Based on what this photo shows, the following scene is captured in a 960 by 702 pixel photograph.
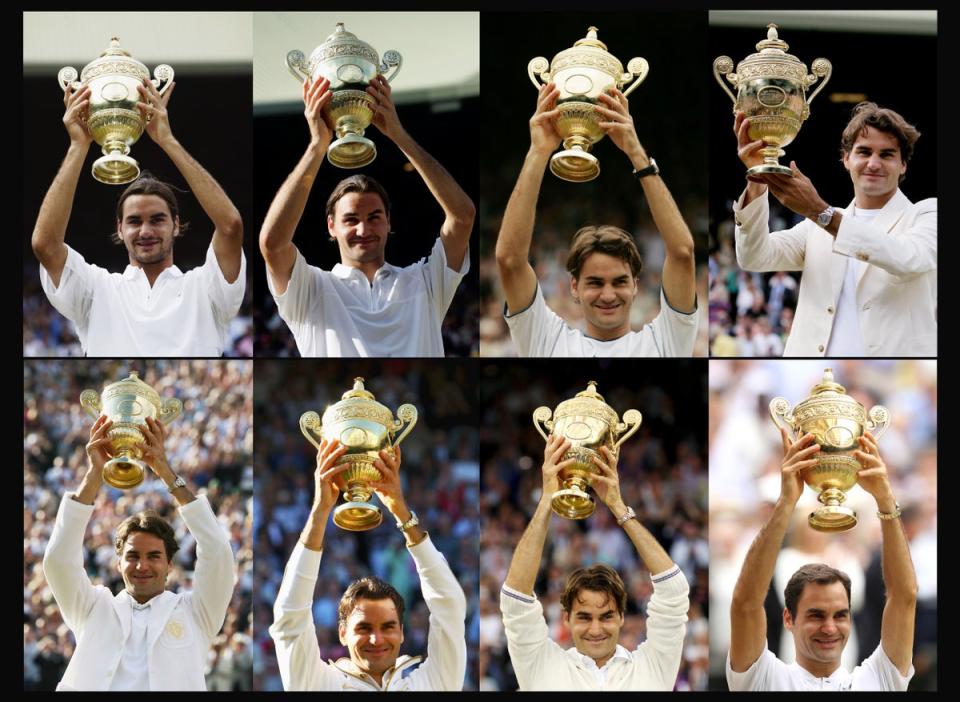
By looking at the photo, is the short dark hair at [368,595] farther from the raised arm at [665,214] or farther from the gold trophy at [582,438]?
the raised arm at [665,214]

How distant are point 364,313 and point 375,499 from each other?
1.85 m

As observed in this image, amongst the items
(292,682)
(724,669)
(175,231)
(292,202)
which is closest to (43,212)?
(175,231)

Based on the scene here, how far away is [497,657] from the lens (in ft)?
41.5

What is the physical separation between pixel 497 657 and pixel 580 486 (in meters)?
1.76

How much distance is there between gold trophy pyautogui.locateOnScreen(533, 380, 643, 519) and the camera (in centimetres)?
1124

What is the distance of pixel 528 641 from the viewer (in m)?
11.2

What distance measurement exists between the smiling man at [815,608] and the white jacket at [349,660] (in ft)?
4.44

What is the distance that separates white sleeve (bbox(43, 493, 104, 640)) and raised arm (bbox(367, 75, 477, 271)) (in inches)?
88.9

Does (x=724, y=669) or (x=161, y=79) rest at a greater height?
(x=161, y=79)

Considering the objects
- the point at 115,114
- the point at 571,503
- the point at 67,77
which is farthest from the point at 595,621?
the point at 67,77

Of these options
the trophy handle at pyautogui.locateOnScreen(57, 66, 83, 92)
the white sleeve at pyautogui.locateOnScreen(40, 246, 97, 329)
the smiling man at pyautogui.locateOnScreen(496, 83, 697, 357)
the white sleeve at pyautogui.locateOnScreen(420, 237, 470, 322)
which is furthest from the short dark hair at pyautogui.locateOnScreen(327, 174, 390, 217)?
the trophy handle at pyautogui.locateOnScreen(57, 66, 83, 92)

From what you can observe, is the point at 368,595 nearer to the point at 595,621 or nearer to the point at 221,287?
the point at 595,621

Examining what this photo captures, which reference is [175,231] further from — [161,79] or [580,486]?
[580,486]

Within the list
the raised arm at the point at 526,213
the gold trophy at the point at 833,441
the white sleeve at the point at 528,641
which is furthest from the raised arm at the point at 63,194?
the gold trophy at the point at 833,441
